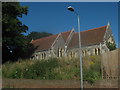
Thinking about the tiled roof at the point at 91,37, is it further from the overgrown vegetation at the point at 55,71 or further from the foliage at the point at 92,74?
the foliage at the point at 92,74

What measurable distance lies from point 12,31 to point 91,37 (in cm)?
2061

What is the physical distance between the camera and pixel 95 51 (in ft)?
120

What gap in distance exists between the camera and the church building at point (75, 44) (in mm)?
35931

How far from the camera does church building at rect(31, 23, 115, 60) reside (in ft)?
118

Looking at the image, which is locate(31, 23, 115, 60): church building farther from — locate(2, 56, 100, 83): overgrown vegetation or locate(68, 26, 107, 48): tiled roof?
locate(2, 56, 100, 83): overgrown vegetation

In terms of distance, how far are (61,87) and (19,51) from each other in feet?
50.6

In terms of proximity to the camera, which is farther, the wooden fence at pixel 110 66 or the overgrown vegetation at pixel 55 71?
the wooden fence at pixel 110 66

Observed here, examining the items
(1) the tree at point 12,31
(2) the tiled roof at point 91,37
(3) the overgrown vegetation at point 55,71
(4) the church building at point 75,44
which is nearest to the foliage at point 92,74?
(3) the overgrown vegetation at point 55,71

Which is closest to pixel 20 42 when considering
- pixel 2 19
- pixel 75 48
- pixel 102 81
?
pixel 2 19

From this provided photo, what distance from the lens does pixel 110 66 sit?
623 inches

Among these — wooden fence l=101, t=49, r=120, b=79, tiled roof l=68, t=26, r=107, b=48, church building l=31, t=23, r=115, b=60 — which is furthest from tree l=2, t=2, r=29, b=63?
tiled roof l=68, t=26, r=107, b=48

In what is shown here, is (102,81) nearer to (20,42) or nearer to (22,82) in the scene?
(22,82)

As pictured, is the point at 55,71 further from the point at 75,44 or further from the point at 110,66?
the point at 75,44

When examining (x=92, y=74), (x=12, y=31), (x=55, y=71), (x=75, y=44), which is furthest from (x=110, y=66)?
(x=75, y=44)
